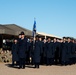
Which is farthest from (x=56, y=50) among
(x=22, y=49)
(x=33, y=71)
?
(x=33, y=71)

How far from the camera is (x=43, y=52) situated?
17672 millimetres

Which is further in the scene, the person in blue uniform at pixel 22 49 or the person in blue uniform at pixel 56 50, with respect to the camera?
the person in blue uniform at pixel 56 50

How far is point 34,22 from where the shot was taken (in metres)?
18.2

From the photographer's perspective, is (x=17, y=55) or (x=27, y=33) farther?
(x=27, y=33)

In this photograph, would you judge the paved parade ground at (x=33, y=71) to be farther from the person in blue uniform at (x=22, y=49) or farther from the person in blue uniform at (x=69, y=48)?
the person in blue uniform at (x=69, y=48)

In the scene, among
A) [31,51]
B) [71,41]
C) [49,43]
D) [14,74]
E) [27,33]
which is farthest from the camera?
[27,33]

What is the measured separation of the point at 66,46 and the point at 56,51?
70cm

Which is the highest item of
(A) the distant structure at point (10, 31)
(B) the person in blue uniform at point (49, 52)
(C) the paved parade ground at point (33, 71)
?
(A) the distant structure at point (10, 31)

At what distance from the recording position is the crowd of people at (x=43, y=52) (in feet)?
48.7

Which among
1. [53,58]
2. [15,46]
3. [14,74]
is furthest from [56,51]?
[14,74]

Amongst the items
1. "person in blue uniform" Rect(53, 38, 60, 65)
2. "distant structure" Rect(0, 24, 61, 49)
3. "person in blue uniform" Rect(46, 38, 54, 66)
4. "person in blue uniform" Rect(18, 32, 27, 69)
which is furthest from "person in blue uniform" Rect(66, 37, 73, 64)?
"distant structure" Rect(0, 24, 61, 49)

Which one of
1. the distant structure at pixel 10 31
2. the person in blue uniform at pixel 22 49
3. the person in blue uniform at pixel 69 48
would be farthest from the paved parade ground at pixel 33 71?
the distant structure at pixel 10 31

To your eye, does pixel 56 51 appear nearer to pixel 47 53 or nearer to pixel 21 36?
pixel 47 53

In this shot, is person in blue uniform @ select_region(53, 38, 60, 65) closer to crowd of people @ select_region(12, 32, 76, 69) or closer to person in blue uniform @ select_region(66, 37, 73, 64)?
crowd of people @ select_region(12, 32, 76, 69)
